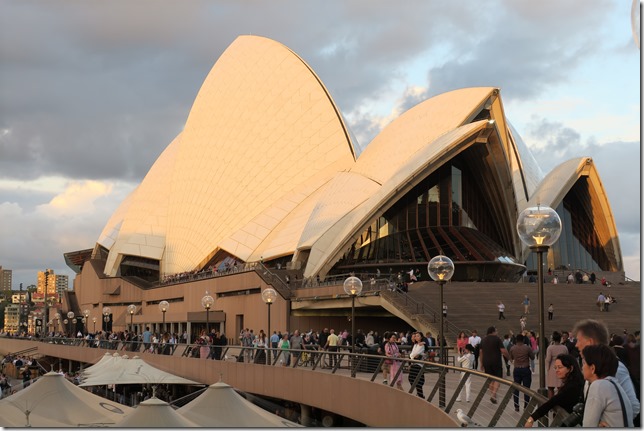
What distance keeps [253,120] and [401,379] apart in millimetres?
34108

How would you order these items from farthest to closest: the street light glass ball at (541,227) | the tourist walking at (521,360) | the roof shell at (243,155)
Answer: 1. the roof shell at (243,155)
2. the tourist walking at (521,360)
3. the street light glass ball at (541,227)

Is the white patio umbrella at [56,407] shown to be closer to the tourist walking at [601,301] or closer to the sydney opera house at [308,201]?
the sydney opera house at [308,201]

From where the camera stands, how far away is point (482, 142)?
33219mm

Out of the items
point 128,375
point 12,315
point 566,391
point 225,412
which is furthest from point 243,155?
point 12,315

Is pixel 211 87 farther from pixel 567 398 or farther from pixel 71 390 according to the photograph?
pixel 567 398

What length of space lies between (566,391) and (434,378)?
4.65 meters

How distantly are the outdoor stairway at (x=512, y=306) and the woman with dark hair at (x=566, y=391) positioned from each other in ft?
50.7

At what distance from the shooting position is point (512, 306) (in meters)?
26.4

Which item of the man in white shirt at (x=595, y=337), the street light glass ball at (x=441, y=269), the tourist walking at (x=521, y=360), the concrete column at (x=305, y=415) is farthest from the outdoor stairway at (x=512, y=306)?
the man in white shirt at (x=595, y=337)

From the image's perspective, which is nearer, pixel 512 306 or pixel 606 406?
pixel 606 406

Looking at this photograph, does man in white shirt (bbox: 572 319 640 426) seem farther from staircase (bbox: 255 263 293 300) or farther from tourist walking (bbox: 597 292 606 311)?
staircase (bbox: 255 263 293 300)

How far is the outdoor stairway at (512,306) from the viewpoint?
77.5ft

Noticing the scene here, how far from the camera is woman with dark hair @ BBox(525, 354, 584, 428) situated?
17.5 ft

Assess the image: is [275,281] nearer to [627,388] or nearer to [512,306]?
[512,306]
